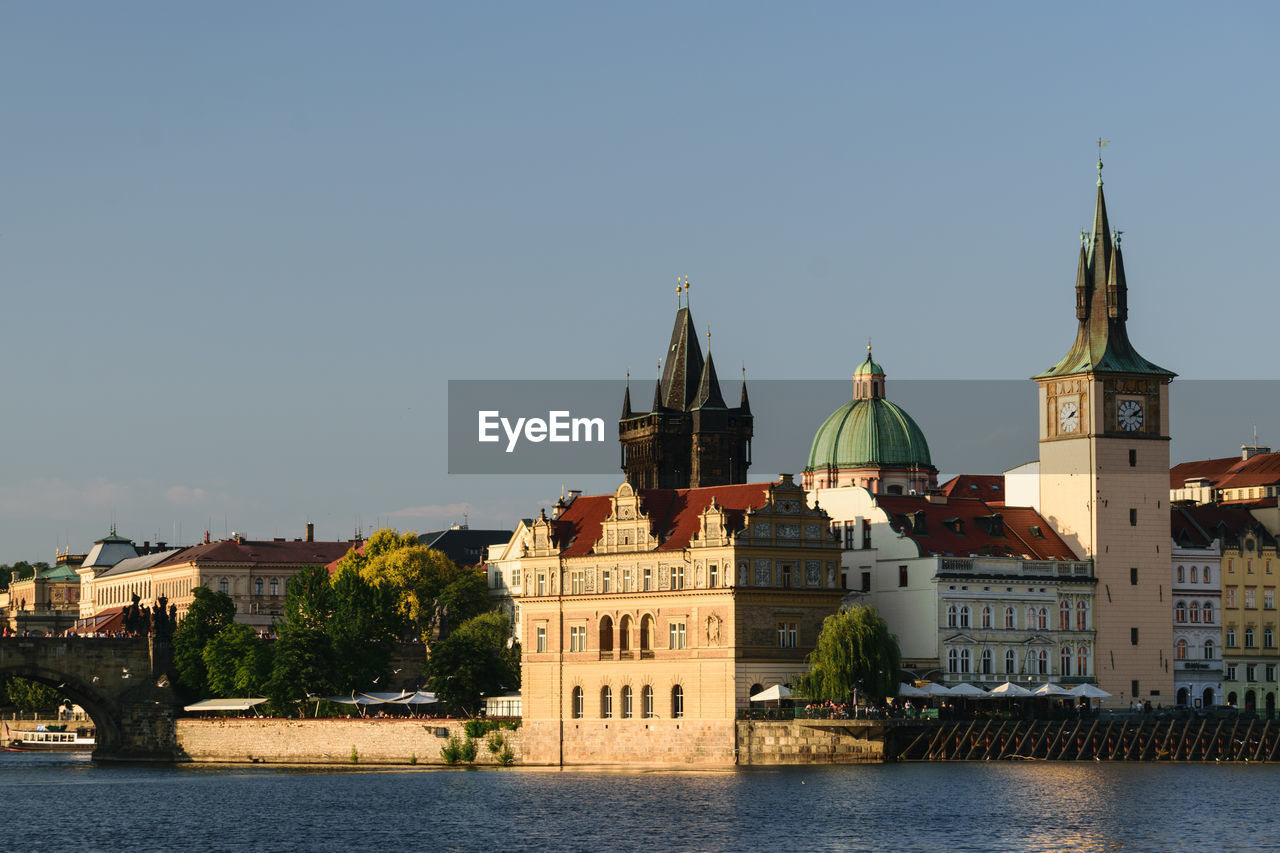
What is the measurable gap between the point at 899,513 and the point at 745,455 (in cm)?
4624

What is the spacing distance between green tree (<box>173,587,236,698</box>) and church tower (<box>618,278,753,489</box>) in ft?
112

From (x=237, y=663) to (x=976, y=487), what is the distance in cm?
5568

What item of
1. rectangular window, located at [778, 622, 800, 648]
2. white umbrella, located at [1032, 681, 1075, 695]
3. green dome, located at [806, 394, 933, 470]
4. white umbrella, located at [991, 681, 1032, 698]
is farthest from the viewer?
green dome, located at [806, 394, 933, 470]

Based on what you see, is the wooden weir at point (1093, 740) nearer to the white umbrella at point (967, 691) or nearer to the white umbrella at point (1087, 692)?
the white umbrella at point (967, 691)

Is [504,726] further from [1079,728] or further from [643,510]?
[1079,728]

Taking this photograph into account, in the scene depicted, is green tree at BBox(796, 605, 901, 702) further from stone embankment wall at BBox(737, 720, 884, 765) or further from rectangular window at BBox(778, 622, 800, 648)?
rectangular window at BBox(778, 622, 800, 648)

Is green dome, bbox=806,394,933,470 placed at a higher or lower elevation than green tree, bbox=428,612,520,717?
higher

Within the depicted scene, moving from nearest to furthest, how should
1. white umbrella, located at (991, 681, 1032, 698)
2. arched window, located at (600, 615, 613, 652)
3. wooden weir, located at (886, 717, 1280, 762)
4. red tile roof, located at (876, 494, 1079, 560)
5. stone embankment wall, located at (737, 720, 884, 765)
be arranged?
stone embankment wall, located at (737, 720, 884, 765), wooden weir, located at (886, 717, 1280, 762), white umbrella, located at (991, 681, 1032, 698), arched window, located at (600, 615, 613, 652), red tile roof, located at (876, 494, 1079, 560)

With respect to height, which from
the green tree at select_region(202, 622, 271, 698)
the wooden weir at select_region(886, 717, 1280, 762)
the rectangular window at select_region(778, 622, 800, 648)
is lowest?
the wooden weir at select_region(886, 717, 1280, 762)

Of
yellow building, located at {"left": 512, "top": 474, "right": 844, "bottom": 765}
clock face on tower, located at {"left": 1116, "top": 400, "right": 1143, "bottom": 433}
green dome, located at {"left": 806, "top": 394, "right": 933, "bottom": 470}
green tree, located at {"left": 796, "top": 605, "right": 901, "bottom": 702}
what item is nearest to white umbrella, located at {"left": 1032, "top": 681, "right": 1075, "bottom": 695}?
green tree, located at {"left": 796, "top": 605, "right": 901, "bottom": 702}

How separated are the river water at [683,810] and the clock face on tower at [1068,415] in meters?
25.2

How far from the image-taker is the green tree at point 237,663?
163 metres

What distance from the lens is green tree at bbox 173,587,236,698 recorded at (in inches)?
6629

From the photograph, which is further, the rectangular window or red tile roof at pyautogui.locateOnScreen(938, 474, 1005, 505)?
red tile roof at pyautogui.locateOnScreen(938, 474, 1005, 505)
